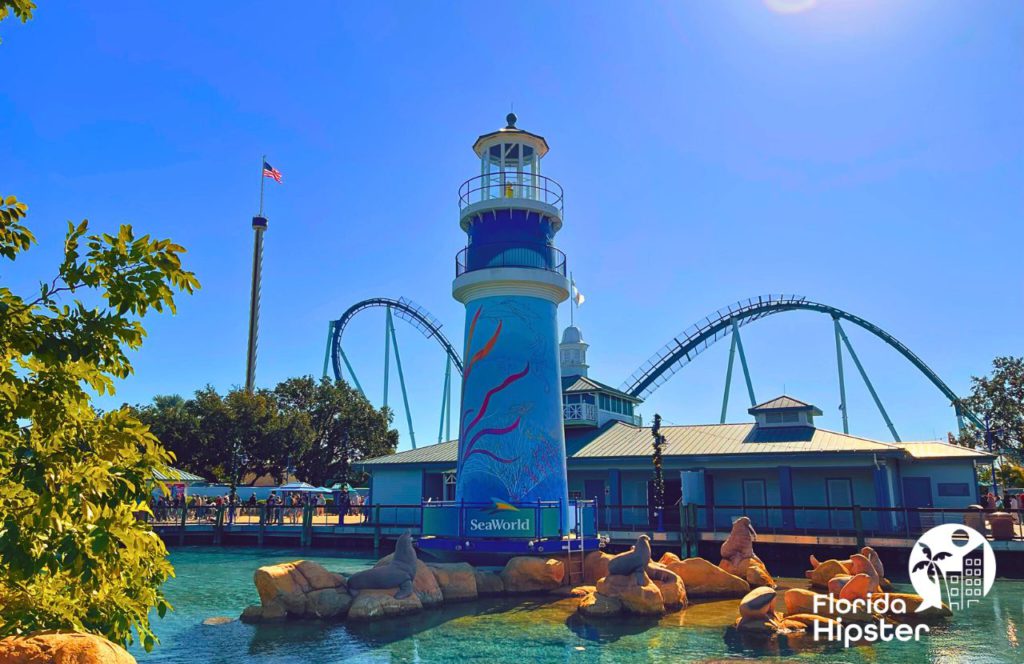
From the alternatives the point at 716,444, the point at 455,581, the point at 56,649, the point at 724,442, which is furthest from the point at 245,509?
the point at 56,649

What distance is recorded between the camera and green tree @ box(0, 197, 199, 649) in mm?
4496

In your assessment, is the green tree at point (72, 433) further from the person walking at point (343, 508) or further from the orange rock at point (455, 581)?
the person walking at point (343, 508)

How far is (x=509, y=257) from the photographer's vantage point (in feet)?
75.2

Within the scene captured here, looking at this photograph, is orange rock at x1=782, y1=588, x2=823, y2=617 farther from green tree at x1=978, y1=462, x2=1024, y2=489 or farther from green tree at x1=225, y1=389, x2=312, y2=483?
green tree at x1=225, y1=389, x2=312, y2=483

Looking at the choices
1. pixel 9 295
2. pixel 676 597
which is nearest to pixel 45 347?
pixel 9 295

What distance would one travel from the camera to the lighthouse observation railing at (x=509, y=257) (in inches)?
902

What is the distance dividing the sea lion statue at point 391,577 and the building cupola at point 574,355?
23617 mm

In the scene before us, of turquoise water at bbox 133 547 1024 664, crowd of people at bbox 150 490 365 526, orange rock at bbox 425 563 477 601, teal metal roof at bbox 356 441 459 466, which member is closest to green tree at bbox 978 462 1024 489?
turquoise water at bbox 133 547 1024 664

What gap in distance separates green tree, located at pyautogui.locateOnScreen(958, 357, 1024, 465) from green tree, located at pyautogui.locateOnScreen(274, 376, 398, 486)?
1428 inches

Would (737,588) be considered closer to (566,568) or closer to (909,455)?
(566,568)

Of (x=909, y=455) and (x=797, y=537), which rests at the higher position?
(x=909, y=455)

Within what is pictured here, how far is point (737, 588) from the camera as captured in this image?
1961 centimetres

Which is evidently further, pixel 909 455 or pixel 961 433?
pixel 961 433

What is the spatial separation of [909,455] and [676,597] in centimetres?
1329
